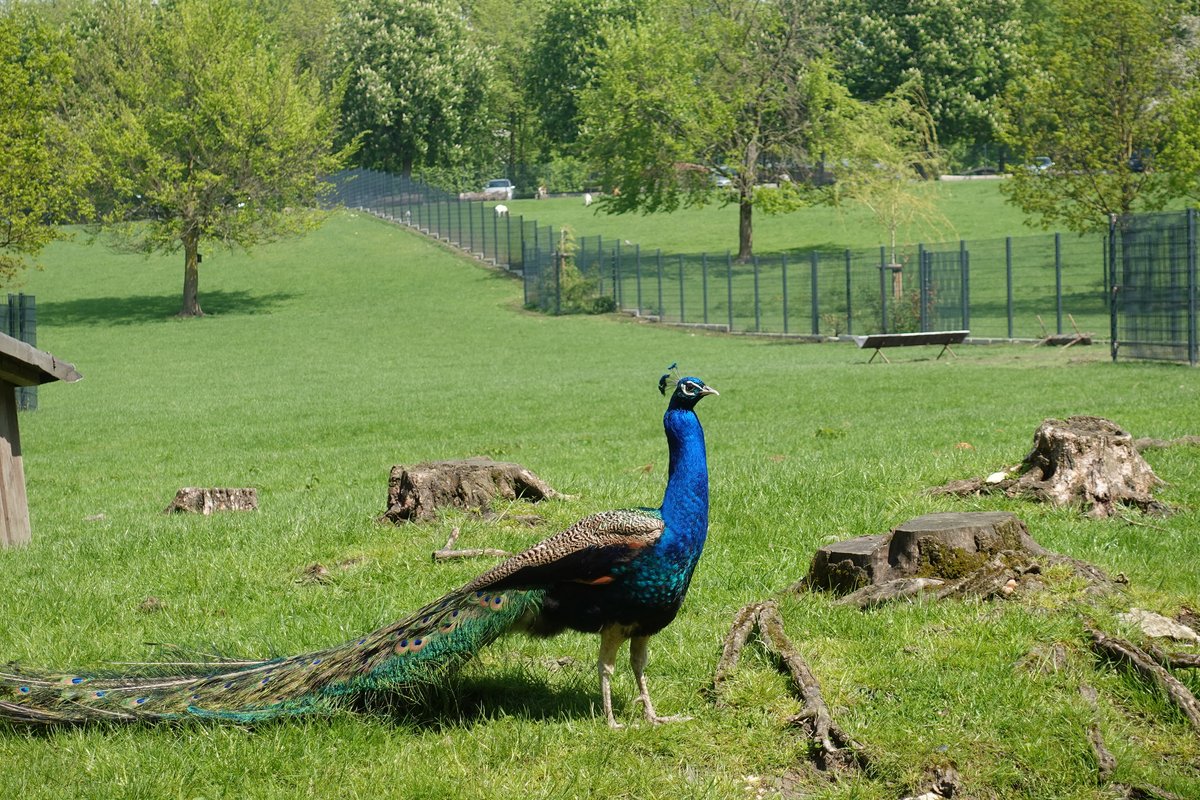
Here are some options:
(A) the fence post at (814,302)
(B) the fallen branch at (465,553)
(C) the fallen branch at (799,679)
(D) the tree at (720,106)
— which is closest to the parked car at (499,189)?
(D) the tree at (720,106)

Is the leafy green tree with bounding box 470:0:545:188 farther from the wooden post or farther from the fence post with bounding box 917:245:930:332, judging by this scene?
the wooden post

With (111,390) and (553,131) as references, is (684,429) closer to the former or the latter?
(111,390)

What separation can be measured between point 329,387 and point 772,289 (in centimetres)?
2154

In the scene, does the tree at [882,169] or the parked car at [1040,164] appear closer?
the parked car at [1040,164]

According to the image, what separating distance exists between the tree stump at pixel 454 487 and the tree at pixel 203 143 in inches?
1533

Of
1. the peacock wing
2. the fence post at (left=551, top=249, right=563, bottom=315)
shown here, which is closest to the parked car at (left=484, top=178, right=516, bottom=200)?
the fence post at (left=551, top=249, right=563, bottom=315)

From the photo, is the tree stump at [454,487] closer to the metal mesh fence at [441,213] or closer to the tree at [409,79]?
the metal mesh fence at [441,213]

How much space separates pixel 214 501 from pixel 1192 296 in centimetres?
1751

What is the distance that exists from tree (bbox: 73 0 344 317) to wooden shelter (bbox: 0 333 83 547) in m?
37.1

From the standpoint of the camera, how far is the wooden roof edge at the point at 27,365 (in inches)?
379

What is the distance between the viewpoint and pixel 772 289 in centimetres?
4491

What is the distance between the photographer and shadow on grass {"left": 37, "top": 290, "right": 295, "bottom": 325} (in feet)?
154

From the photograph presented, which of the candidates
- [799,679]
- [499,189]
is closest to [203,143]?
[499,189]

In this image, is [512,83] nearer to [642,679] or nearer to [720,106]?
[720,106]
